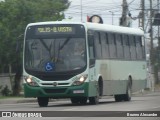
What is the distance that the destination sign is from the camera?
28922mm

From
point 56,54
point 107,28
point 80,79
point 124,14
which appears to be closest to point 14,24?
point 124,14

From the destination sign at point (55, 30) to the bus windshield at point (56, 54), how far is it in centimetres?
22

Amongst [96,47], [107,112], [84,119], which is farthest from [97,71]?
[84,119]

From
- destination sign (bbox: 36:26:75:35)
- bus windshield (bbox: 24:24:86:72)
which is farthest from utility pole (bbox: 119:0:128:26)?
bus windshield (bbox: 24:24:86:72)

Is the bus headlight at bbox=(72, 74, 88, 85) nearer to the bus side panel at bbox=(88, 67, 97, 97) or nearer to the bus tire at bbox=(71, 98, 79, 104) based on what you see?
the bus side panel at bbox=(88, 67, 97, 97)

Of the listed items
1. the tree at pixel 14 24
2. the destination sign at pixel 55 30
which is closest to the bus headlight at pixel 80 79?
the destination sign at pixel 55 30

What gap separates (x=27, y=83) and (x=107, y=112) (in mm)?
6107

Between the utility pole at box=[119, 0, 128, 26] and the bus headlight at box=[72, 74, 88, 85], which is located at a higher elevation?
the utility pole at box=[119, 0, 128, 26]

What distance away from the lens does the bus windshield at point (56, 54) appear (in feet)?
93.2

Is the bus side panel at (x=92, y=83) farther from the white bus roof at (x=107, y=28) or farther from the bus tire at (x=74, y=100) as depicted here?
the bus tire at (x=74, y=100)

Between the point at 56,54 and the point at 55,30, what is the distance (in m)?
1.08

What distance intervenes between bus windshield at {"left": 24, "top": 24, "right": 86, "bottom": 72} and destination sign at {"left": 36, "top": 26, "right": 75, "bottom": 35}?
0.71 ft

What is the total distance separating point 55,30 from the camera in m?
29.0

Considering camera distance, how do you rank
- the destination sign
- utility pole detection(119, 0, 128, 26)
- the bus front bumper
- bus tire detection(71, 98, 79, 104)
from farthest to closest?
utility pole detection(119, 0, 128, 26)
bus tire detection(71, 98, 79, 104)
the destination sign
the bus front bumper
